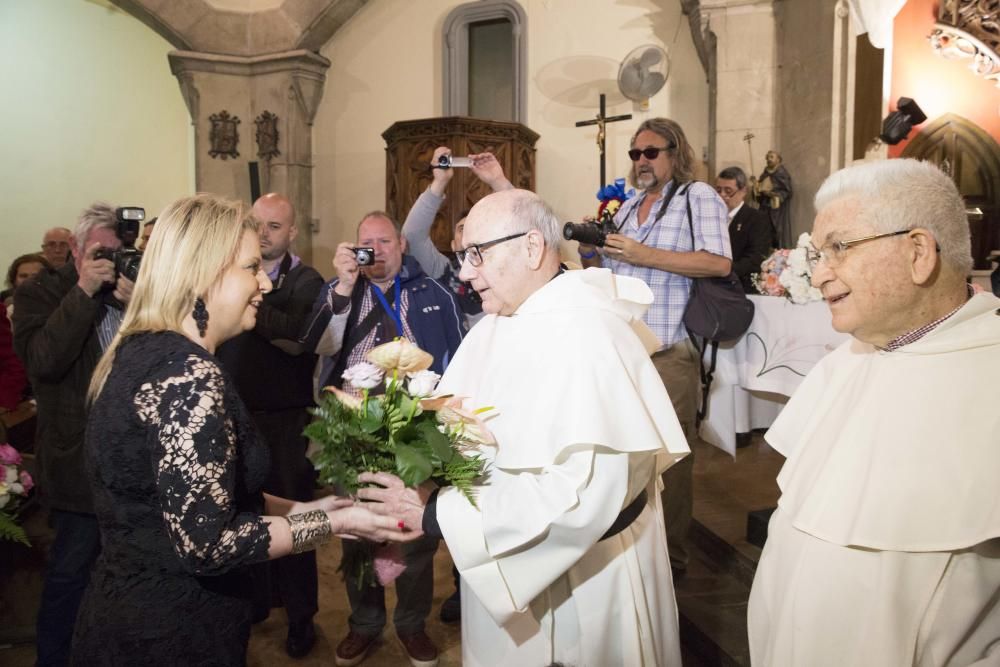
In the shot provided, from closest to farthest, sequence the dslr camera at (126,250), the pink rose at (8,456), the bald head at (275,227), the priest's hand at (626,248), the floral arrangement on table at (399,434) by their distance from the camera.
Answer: the floral arrangement on table at (399,434), the dslr camera at (126,250), the pink rose at (8,456), the priest's hand at (626,248), the bald head at (275,227)

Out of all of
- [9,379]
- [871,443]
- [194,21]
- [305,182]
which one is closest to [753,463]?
[871,443]

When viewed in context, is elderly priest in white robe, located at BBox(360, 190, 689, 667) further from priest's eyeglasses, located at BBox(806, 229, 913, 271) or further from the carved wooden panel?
the carved wooden panel

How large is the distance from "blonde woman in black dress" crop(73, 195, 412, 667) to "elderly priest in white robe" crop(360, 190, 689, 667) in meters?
0.33

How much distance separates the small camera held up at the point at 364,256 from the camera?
3.47 metres

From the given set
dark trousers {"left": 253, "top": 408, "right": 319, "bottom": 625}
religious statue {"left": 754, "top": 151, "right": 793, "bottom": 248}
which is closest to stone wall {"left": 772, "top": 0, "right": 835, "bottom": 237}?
religious statue {"left": 754, "top": 151, "right": 793, "bottom": 248}

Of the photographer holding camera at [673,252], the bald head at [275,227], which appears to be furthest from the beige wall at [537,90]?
the bald head at [275,227]

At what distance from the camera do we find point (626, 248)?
341 centimetres

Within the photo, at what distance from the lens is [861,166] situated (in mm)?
1671

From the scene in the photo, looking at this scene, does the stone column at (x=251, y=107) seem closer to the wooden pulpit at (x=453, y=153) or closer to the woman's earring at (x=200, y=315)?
the wooden pulpit at (x=453, y=153)

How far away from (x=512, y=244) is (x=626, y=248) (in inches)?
55.0

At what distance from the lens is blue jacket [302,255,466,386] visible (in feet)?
11.7

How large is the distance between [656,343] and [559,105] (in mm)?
6529

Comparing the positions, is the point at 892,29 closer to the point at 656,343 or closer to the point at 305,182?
the point at 656,343

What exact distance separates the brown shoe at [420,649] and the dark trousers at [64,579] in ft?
4.65
